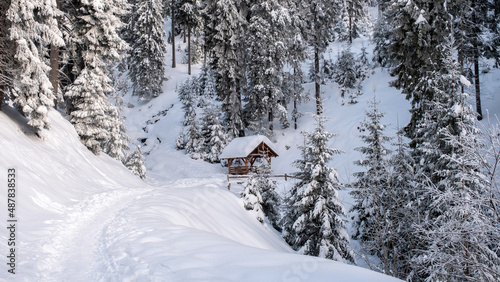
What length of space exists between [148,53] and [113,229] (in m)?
42.2

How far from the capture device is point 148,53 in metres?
46.8

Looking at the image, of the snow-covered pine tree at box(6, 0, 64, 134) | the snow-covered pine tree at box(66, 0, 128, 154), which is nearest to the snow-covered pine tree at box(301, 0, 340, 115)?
the snow-covered pine tree at box(66, 0, 128, 154)

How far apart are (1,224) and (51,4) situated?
39.0 feet

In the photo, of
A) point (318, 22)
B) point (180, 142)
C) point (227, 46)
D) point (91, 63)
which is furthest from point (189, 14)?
point (91, 63)

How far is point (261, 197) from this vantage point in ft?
58.2

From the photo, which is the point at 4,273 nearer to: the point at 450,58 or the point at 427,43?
the point at 450,58

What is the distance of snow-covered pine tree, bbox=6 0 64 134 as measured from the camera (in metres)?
13.2

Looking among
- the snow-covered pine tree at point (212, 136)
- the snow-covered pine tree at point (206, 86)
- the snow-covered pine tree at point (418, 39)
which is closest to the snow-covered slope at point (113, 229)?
the snow-covered pine tree at point (418, 39)

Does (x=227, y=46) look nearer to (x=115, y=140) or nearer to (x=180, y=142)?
(x=180, y=142)

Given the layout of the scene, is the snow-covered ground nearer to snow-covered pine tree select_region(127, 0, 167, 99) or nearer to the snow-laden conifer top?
the snow-laden conifer top

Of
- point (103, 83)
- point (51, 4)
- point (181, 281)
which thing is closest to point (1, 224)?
point (181, 281)

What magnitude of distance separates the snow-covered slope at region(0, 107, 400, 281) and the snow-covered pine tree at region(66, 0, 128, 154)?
1310mm

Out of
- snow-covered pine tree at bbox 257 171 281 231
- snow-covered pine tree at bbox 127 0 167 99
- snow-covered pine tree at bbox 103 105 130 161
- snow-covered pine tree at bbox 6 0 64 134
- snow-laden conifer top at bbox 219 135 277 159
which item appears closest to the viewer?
snow-covered pine tree at bbox 6 0 64 134

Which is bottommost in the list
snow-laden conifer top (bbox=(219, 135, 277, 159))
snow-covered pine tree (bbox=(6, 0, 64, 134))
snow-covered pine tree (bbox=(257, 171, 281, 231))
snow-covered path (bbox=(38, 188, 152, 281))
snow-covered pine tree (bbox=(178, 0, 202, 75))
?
snow-covered pine tree (bbox=(257, 171, 281, 231))
